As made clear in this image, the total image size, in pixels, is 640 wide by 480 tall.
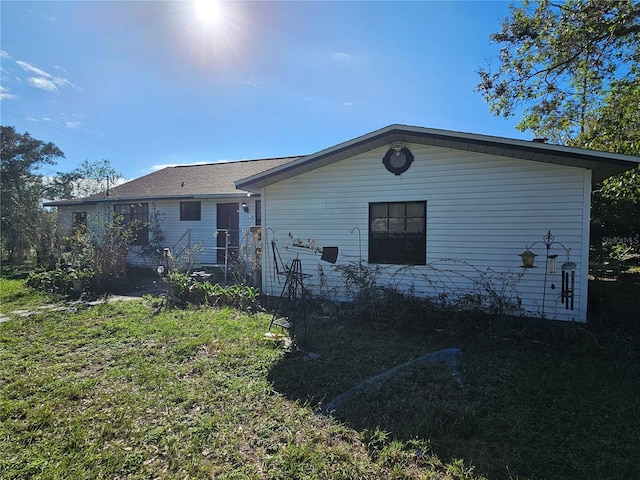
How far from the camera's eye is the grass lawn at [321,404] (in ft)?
7.58

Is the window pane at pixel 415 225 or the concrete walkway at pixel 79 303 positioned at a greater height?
the window pane at pixel 415 225

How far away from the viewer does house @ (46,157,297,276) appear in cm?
1117

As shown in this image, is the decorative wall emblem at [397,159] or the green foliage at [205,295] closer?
the decorative wall emblem at [397,159]

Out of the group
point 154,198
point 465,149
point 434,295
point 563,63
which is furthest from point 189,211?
point 563,63

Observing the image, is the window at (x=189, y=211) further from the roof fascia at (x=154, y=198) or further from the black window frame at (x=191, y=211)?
the roof fascia at (x=154, y=198)

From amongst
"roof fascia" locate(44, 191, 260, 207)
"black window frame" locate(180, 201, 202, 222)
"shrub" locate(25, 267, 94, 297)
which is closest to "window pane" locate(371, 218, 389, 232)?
"roof fascia" locate(44, 191, 260, 207)

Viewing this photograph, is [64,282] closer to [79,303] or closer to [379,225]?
[79,303]

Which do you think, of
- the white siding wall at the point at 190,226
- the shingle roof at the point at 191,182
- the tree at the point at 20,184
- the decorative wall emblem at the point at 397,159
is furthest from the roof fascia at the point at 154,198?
the decorative wall emblem at the point at 397,159

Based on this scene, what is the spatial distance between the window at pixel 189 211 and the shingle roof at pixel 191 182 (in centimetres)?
48

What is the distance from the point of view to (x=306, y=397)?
323 cm

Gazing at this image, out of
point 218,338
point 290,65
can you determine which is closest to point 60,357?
point 218,338

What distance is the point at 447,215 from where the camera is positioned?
623 centimetres

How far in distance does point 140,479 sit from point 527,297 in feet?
19.9

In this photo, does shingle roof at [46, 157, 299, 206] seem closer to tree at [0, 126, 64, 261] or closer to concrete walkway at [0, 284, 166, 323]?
tree at [0, 126, 64, 261]
